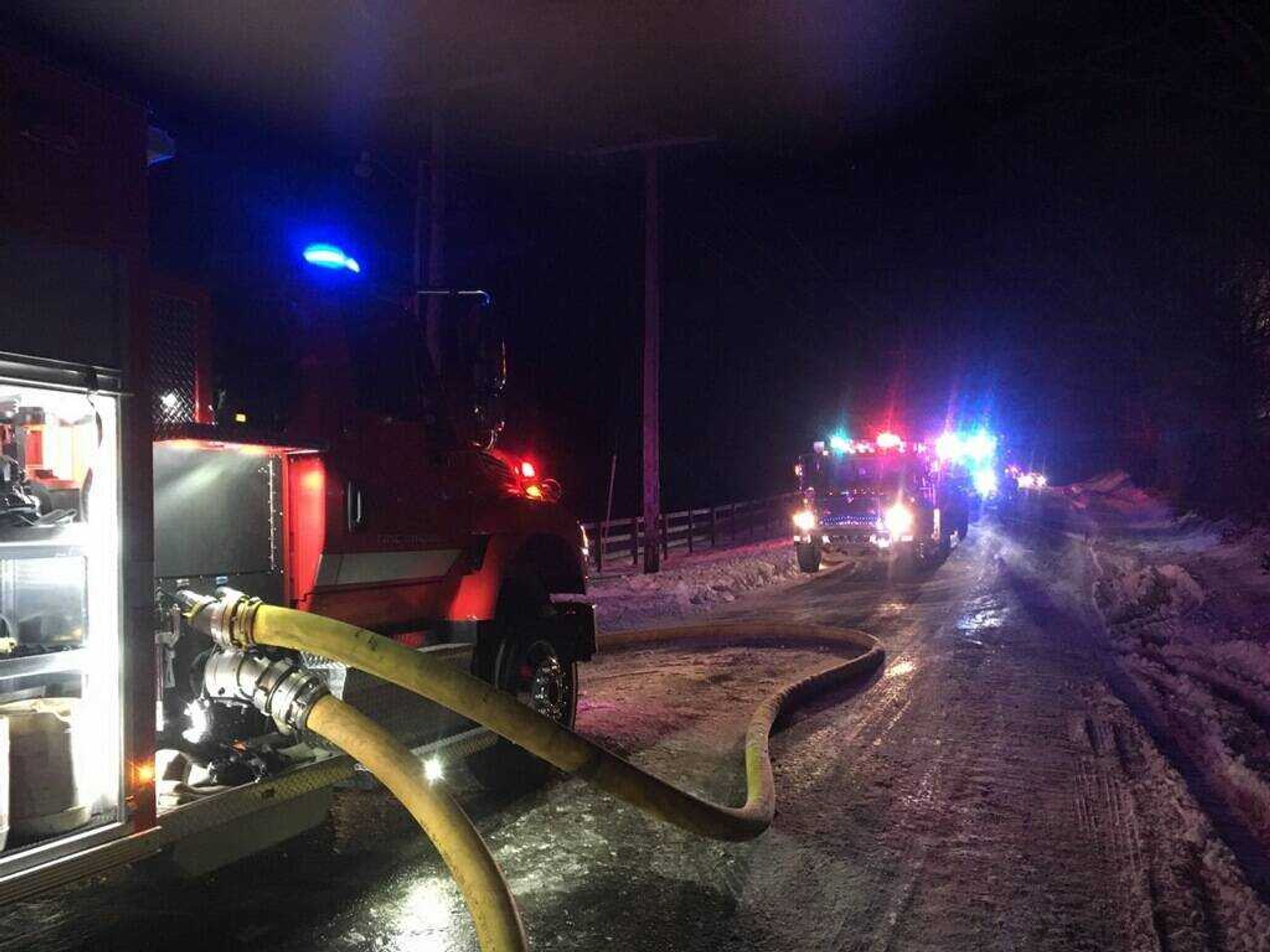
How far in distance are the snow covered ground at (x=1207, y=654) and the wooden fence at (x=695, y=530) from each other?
24.5 ft

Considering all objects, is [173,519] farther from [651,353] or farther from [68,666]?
[651,353]

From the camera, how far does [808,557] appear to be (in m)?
19.6

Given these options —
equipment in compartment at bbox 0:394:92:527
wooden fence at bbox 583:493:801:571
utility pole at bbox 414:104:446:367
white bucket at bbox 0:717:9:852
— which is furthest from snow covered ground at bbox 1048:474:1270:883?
utility pole at bbox 414:104:446:367

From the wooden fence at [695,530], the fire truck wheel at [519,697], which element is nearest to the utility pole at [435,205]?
the wooden fence at [695,530]

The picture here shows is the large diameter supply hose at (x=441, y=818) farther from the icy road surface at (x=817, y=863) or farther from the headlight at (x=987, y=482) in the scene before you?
the headlight at (x=987, y=482)

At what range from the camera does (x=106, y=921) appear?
159 inches

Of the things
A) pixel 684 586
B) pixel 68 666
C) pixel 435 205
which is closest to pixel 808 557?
pixel 684 586

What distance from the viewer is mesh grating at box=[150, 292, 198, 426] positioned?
141 inches

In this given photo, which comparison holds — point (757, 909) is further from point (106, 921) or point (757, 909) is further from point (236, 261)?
point (236, 261)

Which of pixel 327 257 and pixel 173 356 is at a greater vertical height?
pixel 327 257

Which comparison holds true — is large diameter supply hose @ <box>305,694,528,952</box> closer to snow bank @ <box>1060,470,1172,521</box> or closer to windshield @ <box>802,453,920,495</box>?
windshield @ <box>802,453,920,495</box>

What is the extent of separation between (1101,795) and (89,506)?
A: 5491 mm

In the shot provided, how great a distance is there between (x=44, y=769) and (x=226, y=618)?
3.03 ft

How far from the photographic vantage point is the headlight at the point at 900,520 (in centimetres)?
1892
